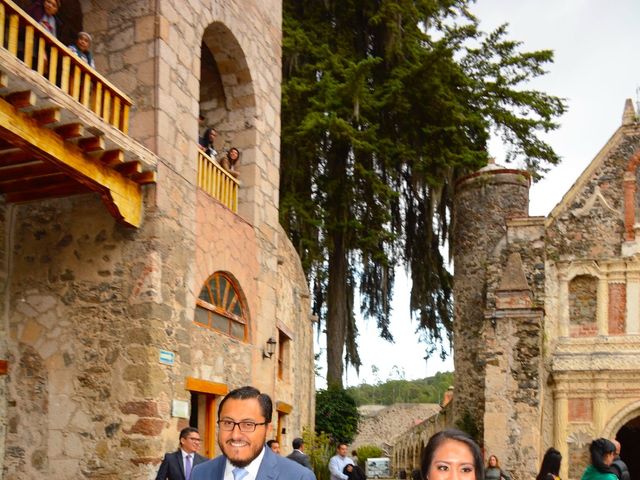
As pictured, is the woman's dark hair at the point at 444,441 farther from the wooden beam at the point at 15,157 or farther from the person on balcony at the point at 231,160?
the person on balcony at the point at 231,160

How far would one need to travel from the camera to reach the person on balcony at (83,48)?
9984 mm

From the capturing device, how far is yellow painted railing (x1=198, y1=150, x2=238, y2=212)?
1191 centimetres

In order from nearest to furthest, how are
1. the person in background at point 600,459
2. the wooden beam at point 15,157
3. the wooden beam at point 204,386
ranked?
the person in background at point 600,459 → the wooden beam at point 15,157 → the wooden beam at point 204,386

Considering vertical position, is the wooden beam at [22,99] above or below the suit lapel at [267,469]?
above

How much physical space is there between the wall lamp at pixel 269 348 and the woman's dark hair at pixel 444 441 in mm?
10200

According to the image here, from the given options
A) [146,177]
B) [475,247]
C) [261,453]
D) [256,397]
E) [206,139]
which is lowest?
[261,453]

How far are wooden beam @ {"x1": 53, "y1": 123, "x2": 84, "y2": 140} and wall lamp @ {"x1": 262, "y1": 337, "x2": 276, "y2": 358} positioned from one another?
17.3 feet

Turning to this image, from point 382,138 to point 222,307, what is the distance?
14500 mm

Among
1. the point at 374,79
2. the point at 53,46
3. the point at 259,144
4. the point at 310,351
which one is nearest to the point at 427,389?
the point at 374,79

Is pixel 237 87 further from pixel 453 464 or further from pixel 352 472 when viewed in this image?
pixel 453 464

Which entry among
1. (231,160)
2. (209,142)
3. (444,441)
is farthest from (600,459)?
(209,142)

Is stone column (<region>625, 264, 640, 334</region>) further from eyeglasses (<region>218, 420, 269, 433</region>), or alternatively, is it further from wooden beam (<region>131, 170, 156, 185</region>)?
eyeglasses (<region>218, 420, 269, 433</region>)

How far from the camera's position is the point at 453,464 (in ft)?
10.1

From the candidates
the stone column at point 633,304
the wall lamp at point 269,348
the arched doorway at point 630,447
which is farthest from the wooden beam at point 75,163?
the arched doorway at point 630,447
